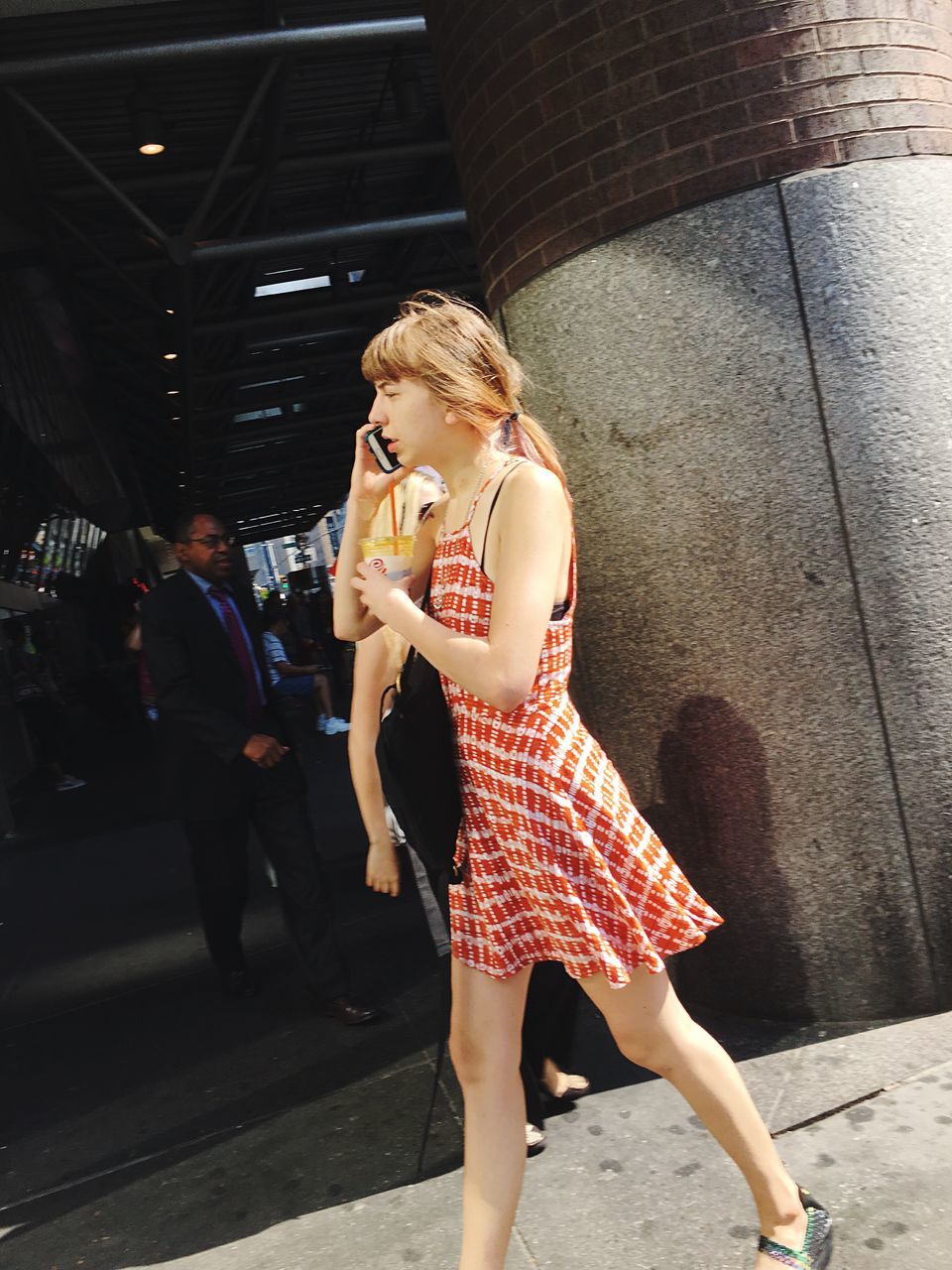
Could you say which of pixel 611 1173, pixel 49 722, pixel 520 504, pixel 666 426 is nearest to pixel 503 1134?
pixel 611 1173

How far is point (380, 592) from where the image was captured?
2.30 m

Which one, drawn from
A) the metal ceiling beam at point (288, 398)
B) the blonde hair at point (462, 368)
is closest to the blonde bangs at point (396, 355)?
the blonde hair at point (462, 368)

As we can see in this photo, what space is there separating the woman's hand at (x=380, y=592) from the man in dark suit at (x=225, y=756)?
2395 millimetres

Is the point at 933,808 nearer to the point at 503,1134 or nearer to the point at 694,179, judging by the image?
the point at 503,1134

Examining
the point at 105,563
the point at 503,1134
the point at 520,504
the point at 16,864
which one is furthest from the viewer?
the point at 105,563

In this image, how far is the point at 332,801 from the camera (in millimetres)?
9602

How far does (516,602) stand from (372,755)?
80 cm

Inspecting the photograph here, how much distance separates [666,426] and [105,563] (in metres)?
29.3

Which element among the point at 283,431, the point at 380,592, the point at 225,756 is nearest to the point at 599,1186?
the point at 380,592

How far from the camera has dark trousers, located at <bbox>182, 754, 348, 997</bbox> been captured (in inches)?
180

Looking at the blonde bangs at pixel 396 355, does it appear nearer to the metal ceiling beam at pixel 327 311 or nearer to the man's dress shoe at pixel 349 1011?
the man's dress shoe at pixel 349 1011

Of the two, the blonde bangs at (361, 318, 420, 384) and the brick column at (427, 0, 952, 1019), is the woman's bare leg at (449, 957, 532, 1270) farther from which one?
the brick column at (427, 0, 952, 1019)

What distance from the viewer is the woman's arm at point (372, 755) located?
2.60 m

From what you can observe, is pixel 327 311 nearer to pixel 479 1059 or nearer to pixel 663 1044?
pixel 479 1059
